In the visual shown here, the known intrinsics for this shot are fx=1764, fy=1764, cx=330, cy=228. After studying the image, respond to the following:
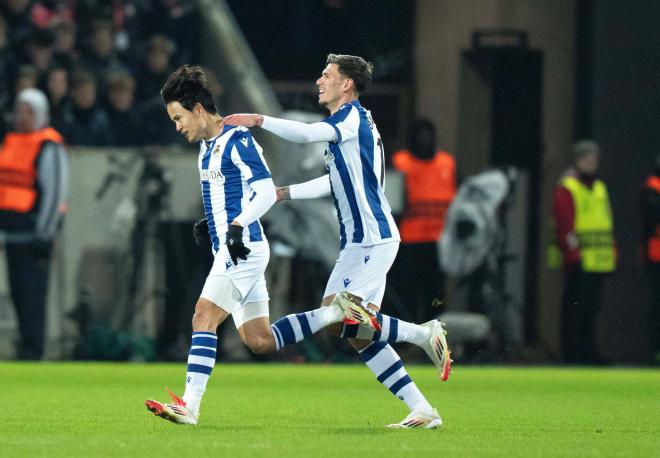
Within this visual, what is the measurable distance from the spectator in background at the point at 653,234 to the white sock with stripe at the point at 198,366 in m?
9.37

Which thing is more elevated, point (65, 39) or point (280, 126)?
point (65, 39)

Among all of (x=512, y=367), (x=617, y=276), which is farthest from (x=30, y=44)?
(x=617, y=276)

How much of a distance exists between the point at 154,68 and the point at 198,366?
361 inches

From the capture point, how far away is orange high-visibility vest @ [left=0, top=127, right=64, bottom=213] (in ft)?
51.7

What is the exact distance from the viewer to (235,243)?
8805mm

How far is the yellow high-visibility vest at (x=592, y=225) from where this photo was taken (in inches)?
683

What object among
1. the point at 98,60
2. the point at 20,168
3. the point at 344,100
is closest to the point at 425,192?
the point at 98,60

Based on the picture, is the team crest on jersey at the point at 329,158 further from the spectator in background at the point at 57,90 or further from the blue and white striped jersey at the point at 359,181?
the spectator in background at the point at 57,90

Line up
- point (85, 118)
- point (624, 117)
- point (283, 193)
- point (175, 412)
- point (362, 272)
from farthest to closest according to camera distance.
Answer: point (624, 117) → point (85, 118) → point (283, 193) → point (362, 272) → point (175, 412)

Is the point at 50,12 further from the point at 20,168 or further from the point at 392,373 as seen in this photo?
the point at 392,373

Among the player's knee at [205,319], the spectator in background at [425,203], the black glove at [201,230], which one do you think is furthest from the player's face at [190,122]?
the spectator in background at [425,203]

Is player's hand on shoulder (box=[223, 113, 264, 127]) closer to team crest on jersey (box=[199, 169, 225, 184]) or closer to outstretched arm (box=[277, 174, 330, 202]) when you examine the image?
team crest on jersey (box=[199, 169, 225, 184])

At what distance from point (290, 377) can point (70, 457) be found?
733cm

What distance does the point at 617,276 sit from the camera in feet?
64.2
